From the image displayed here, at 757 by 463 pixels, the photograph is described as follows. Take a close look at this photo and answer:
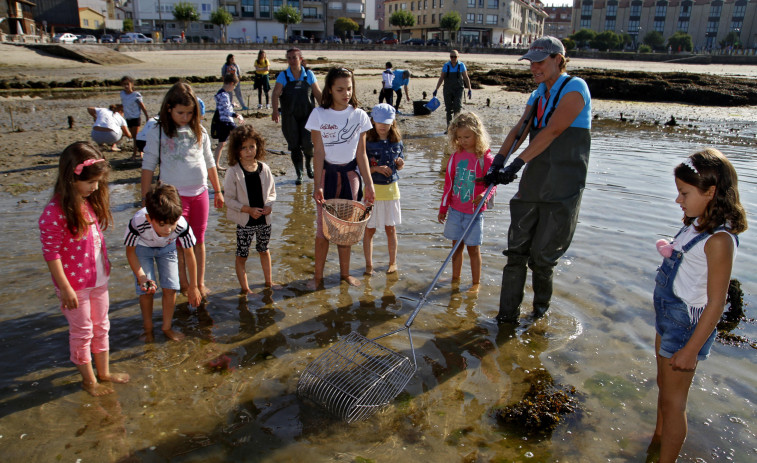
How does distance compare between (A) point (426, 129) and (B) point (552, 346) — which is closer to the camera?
(B) point (552, 346)

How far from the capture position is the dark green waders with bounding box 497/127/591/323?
157 inches

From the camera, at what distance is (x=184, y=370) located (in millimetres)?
3830

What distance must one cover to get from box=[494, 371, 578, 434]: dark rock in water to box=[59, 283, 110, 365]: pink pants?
8.84ft

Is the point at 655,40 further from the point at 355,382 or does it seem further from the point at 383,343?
the point at 355,382

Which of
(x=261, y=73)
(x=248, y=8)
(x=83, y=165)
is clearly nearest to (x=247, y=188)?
(x=83, y=165)

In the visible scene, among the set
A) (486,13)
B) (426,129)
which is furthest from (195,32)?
(426,129)

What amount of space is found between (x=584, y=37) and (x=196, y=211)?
93880 millimetres

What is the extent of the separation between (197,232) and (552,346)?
10.6ft

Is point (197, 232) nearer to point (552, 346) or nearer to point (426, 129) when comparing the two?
point (552, 346)

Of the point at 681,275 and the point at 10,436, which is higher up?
the point at 681,275

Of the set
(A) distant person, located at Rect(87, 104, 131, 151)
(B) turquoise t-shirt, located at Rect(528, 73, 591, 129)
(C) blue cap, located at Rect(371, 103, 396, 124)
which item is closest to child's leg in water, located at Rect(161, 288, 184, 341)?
(C) blue cap, located at Rect(371, 103, 396, 124)

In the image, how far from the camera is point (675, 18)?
10569 cm

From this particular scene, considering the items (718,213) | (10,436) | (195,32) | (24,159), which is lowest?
(10,436)

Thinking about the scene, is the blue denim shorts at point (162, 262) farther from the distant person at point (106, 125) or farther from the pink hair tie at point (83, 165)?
the distant person at point (106, 125)
